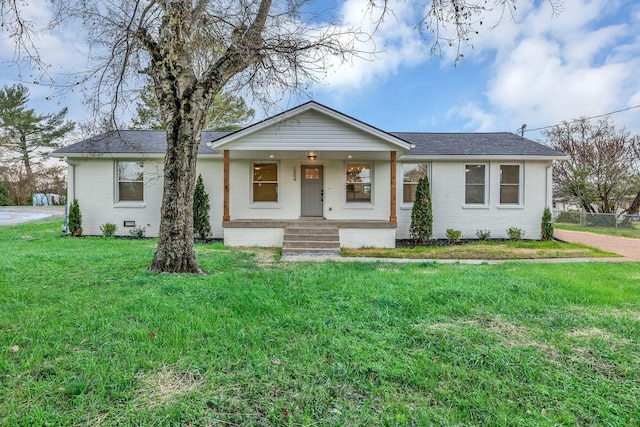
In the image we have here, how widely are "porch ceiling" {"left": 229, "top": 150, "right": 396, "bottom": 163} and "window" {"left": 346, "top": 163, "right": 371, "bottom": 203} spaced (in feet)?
1.44

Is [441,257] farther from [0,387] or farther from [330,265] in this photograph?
[0,387]

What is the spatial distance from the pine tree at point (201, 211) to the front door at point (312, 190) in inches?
133

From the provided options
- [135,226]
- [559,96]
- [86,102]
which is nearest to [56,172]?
[135,226]

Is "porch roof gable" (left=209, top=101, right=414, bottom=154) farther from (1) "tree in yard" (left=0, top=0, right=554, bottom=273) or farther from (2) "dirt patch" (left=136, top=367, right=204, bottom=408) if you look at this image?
(2) "dirt patch" (left=136, top=367, right=204, bottom=408)

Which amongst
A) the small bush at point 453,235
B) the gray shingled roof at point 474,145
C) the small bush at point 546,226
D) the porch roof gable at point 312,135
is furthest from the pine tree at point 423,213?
the small bush at point 546,226

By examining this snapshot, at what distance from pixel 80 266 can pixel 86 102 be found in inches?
132

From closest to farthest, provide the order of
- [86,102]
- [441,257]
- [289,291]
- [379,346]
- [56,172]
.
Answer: [379,346] → [289,291] → [86,102] → [441,257] → [56,172]

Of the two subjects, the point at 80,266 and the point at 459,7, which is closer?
the point at 459,7

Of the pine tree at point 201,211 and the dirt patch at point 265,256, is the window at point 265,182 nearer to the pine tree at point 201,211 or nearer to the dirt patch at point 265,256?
the pine tree at point 201,211

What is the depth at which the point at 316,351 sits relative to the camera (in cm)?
274

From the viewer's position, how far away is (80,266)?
19.4 ft

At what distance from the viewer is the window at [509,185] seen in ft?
37.1

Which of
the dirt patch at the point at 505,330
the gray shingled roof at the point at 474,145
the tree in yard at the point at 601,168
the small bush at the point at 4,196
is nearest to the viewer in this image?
the dirt patch at the point at 505,330

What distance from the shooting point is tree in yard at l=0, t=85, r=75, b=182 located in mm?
26188
